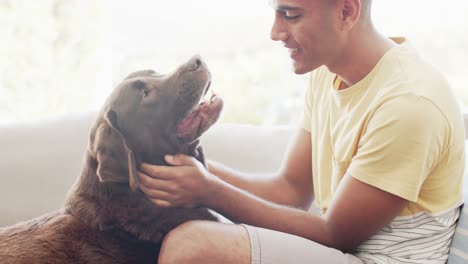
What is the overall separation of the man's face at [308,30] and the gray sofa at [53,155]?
0.59 meters

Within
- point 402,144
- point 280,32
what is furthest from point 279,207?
point 280,32

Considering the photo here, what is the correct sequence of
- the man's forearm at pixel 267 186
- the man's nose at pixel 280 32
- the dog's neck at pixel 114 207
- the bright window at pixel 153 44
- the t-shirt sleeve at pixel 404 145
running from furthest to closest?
the bright window at pixel 153 44, the man's forearm at pixel 267 186, the man's nose at pixel 280 32, the dog's neck at pixel 114 207, the t-shirt sleeve at pixel 404 145

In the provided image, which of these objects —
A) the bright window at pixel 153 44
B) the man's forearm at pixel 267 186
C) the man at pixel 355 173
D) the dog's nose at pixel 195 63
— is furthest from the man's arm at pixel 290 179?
the bright window at pixel 153 44

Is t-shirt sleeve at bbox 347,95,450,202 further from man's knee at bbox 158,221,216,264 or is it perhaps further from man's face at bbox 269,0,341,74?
man's knee at bbox 158,221,216,264

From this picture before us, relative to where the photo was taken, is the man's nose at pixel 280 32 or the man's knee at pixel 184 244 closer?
the man's knee at pixel 184 244

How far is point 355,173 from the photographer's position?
1.49 m

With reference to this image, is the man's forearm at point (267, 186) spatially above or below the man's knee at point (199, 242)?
below

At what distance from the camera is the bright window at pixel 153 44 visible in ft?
9.39

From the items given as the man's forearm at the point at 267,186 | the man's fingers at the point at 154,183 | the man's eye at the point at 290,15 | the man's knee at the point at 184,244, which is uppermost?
the man's eye at the point at 290,15

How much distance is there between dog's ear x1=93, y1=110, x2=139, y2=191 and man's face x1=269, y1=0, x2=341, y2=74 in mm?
547

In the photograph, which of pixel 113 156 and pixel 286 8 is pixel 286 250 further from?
pixel 286 8

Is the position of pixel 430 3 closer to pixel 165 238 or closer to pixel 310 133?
pixel 310 133

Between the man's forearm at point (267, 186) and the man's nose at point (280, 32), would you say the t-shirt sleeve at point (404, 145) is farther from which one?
the man's forearm at point (267, 186)

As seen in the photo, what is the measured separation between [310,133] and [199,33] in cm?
121
